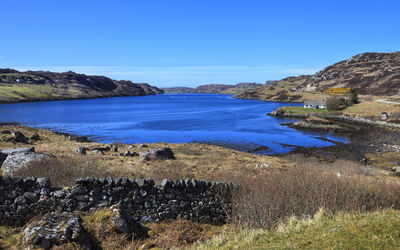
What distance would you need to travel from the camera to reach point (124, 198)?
11.1 meters

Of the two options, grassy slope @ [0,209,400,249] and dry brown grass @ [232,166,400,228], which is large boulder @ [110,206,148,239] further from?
dry brown grass @ [232,166,400,228]

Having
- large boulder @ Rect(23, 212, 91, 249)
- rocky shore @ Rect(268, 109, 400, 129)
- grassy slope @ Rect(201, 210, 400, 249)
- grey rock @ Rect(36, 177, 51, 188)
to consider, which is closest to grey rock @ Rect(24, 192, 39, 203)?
grey rock @ Rect(36, 177, 51, 188)

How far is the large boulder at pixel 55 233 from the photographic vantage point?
7.86m

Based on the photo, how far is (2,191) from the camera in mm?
10188

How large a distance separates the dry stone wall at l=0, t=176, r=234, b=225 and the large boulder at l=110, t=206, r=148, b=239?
794mm

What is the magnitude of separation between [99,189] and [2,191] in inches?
140

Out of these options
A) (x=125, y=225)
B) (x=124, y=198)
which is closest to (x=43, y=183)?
(x=124, y=198)

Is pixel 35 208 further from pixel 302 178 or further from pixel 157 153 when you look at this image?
pixel 157 153

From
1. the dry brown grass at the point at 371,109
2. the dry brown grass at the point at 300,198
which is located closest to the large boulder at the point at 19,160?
the dry brown grass at the point at 300,198

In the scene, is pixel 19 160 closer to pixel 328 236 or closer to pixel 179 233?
pixel 179 233

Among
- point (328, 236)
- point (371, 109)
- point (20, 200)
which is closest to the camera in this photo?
point (328, 236)

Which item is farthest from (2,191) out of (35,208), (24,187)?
(35,208)

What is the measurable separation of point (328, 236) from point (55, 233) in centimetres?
832

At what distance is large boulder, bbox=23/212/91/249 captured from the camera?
7.86m
